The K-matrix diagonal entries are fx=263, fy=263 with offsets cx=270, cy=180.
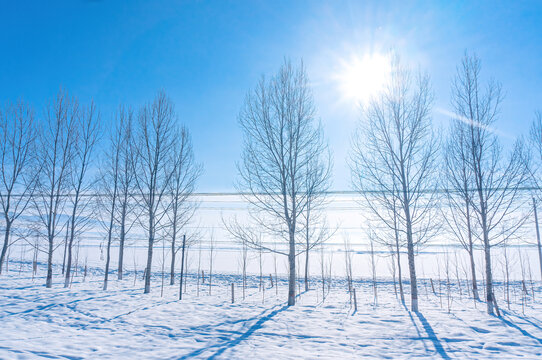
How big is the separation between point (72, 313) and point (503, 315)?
14.2 m

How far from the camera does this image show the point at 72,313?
8.32 metres

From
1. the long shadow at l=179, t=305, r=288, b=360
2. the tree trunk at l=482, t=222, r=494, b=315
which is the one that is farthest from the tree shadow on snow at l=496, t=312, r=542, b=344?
the long shadow at l=179, t=305, r=288, b=360

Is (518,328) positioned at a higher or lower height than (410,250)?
lower

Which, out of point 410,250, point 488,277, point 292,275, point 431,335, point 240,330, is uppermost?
point 410,250

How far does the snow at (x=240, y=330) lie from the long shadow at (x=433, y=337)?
25 mm

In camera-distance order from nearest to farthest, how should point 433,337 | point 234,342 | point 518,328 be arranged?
point 234,342 < point 433,337 < point 518,328

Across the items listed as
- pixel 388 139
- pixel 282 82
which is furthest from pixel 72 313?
pixel 388 139

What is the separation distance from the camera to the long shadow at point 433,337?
5645 millimetres

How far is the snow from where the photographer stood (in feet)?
18.2

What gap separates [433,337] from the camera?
21.7 ft

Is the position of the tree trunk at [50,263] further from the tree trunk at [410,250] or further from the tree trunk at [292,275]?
the tree trunk at [410,250]

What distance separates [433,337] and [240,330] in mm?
4987

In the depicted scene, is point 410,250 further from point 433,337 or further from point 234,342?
point 234,342

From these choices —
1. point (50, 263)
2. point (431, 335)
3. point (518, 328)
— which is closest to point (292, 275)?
point (431, 335)
